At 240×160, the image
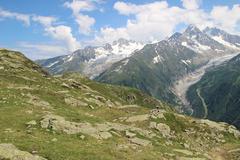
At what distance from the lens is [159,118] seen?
64.6m

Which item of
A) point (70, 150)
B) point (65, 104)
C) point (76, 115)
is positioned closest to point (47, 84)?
point (65, 104)

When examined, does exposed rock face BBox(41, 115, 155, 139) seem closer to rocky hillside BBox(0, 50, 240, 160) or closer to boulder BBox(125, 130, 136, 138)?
rocky hillside BBox(0, 50, 240, 160)

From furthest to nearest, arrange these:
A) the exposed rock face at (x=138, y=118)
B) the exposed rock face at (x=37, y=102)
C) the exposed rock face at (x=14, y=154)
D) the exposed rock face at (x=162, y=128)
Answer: the exposed rock face at (x=138, y=118), the exposed rock face at (x=37, y=102), the exposed rock face at (x=162, y=128), the exposed rock face at (x=14, y=154)

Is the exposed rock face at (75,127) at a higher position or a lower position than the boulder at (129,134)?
higher

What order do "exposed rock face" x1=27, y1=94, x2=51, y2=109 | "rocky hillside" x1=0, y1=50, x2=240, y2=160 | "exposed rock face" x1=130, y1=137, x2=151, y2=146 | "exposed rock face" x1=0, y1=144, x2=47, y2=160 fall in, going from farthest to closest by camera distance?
1. "exposed rock face" x1=27, y1=94, x2=51, y2=109
2. "exposed rock face" x1=130, y1=137, x2=151, y2=146
3. "rocky hillside" x1=0, y1=50, x2=240, y2=160
4. "exposed rock face" x1=0, y1=144, x2=47, y2=160

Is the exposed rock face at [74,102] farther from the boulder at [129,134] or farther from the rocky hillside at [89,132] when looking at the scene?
the boulder at [129,134]

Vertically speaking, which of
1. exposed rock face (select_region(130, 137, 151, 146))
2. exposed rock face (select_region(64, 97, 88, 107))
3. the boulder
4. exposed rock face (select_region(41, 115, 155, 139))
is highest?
exposed rock face (select_region(64, 97, 88, 107))

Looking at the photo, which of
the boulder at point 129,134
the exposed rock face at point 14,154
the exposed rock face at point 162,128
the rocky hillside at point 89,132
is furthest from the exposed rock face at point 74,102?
the exposed rock face at point 14,154

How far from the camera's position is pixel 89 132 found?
162ft

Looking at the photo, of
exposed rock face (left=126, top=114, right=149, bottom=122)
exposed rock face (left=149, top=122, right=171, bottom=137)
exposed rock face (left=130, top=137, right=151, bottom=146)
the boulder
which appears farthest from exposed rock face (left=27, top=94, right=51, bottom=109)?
exposed rock face (left=130, top=137, right=151, bottom=146)

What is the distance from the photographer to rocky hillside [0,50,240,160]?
40438 mm

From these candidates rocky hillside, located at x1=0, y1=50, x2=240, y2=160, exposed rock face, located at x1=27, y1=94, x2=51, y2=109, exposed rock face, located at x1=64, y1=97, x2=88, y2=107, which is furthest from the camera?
exposed rock face, located at x1=64, y1=97, x2=88, y2=107

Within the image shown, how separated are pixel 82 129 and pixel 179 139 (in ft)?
58.9

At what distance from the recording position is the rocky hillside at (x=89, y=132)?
40.4m
